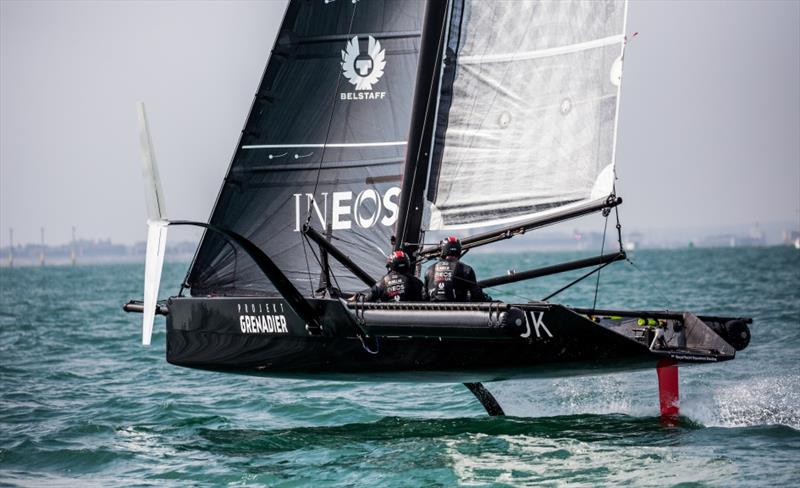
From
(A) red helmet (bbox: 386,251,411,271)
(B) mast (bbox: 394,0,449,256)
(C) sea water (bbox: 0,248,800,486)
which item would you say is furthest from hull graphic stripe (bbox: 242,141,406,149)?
(C) sea water (bbox: 0,248,800,486)

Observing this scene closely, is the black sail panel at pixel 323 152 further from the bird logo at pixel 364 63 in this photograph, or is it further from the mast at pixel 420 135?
the mast at pixel 420 135

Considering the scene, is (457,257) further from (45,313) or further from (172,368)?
(45,313)

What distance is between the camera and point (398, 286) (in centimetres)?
1089

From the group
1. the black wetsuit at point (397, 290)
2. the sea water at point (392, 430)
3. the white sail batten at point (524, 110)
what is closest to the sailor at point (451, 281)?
the black wetsuit at point (397, 290)

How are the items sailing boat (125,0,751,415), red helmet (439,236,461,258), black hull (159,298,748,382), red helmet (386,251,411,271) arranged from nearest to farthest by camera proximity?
black hull (159,298,748,382), sailing boat (125,0,751,415), red helmet (439,236,461,258), red helmet (386,251,411,271)

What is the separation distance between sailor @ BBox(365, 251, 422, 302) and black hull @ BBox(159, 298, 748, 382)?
481mm

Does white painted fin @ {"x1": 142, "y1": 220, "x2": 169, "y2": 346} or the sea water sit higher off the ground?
white painted fin @ {"x1": 142, "y1": 220, "x2": 169, "y2": 346}

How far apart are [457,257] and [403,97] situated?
257 cm

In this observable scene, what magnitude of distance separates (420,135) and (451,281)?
188cm

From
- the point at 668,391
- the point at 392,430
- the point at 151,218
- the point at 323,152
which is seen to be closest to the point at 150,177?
the point at 151,218

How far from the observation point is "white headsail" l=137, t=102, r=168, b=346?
35.2 feet

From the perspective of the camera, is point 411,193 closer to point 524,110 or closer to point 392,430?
point 524,110

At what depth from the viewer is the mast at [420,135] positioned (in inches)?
456

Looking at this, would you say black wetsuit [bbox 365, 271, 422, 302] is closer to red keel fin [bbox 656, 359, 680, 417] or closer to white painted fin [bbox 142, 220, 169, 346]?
white painted fin [bbox 142, 220, 169, 346]
